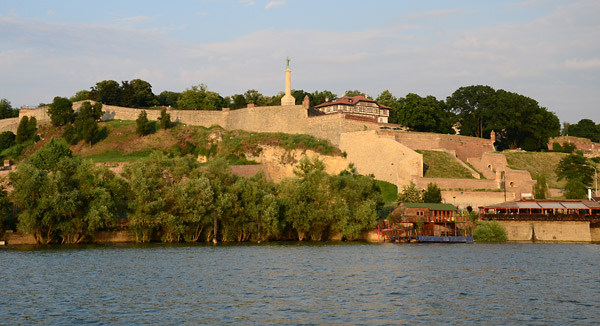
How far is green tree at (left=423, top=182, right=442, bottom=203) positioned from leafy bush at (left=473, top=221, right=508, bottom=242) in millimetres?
5528

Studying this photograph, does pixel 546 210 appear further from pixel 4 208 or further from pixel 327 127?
pixel 4 208

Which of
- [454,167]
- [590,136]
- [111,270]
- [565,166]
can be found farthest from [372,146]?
[590,136]

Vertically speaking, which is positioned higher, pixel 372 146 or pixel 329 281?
pixel 372 146

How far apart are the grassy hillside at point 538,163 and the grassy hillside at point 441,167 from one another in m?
7.06

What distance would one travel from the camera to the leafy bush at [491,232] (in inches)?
2325

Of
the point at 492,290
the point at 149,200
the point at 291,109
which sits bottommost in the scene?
the point at 492,290

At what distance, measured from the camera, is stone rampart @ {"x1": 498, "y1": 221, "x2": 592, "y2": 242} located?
195 feet

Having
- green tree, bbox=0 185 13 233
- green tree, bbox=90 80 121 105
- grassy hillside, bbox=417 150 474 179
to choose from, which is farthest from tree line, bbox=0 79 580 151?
green tree, bbox=0 185 13 233

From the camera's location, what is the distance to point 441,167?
238 feet

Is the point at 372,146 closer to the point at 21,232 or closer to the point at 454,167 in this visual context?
the point at 454,167

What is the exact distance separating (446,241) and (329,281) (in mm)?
27323

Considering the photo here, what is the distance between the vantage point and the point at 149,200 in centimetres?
5138

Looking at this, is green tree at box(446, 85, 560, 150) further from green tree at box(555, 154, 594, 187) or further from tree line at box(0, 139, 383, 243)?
tree line at box(0, 139, 383, 243)

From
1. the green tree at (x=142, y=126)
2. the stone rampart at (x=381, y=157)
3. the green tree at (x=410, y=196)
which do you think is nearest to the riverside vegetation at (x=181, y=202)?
the green tree at (x=410, y=196)
